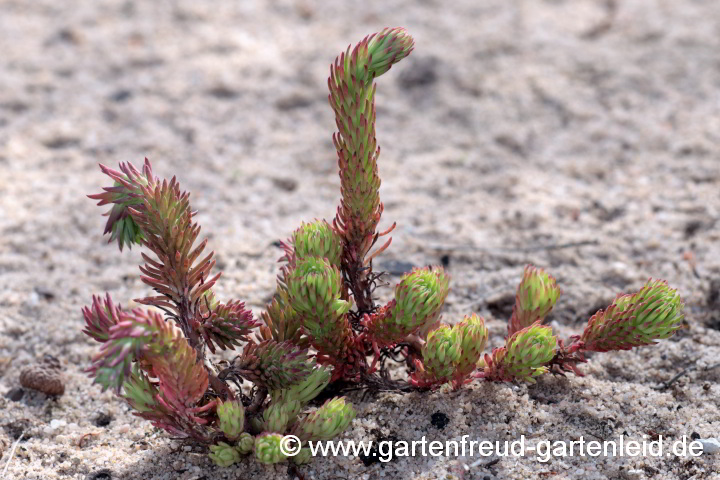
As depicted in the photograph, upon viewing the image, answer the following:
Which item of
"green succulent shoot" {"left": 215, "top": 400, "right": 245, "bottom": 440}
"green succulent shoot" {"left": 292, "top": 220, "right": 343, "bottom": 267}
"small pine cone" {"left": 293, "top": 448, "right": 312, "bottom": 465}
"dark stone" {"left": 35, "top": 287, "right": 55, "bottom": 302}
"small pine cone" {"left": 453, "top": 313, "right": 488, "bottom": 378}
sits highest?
"dark stone" {"left": 35, "top": 287, "right": 55, "bottom": 302}

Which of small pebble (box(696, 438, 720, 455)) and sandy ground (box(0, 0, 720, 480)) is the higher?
sandy ground (box(0, 0, 720, 480))

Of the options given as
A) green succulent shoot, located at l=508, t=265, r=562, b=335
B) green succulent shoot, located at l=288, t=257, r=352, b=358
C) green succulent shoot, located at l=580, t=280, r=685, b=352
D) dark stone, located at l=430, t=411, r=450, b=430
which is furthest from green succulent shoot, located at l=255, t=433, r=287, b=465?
green succulent shoot, located at l=580, t=280, r=685, b=352

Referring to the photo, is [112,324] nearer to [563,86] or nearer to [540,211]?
[540,211]

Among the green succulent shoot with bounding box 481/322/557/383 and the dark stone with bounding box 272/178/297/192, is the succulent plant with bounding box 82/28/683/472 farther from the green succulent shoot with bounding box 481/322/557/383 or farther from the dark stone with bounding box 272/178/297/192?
the dark stone with bounding box 272/178/297/192

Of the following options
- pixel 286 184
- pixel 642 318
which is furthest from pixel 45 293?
pixel 642 318

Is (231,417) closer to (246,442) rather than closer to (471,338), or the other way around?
(246,442)

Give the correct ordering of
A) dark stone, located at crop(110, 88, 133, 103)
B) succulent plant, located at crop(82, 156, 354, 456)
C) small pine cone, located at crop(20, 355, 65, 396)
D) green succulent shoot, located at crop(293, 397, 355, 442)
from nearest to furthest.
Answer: succulent plant, located at crop(82, 156, 354, 456) → green succulent shoot, located at crop(293, 397, 355, 442) → small pine cone, located at crop(20, 355, 65, 396) → dark stone, located at crop(110, 88, 133, 103)

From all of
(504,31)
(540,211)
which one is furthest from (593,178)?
(504,31)
